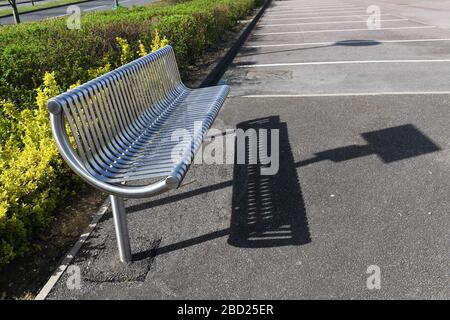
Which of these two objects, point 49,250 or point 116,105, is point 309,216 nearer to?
point 116,105

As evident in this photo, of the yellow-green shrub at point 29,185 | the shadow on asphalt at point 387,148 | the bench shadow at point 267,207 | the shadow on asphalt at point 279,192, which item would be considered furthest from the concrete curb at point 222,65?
the yellow-green shrub at point 29,185

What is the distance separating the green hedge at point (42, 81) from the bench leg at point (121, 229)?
2.17ft

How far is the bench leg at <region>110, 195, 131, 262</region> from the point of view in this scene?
9.78ft

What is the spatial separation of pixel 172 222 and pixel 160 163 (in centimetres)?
70

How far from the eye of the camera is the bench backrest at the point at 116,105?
289 cm

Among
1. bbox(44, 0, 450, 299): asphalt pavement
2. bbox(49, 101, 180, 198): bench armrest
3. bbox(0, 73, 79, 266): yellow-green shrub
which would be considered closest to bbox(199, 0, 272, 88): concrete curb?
bbox(44, 0, 450, 299): asphalt pavement

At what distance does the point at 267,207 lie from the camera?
3693 mm

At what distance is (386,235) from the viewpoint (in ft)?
10.6

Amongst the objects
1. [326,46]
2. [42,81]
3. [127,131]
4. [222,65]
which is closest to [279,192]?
[127,131]

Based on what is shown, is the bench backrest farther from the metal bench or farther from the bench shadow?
the bench shadow

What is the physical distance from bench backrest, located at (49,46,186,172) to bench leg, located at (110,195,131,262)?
31cm
